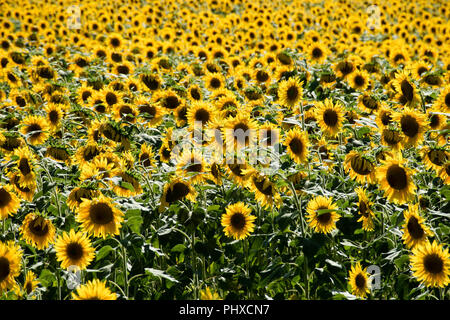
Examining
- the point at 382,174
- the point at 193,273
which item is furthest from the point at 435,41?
the point at 193,273

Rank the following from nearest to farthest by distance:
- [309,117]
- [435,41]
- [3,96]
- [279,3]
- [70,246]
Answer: [70,246] → [309,117] → [3,96] → [435,41] → [279,3]

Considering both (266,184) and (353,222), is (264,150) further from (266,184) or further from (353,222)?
(353,222)

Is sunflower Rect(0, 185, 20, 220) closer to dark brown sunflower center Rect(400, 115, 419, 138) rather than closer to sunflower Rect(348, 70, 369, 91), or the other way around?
dark brown sunflower center Rect(400, 115, 419, 138)

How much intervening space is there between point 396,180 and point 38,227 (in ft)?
7.60

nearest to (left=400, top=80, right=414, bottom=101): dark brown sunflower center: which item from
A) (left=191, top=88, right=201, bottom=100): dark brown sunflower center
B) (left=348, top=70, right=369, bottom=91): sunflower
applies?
(left=348, top=70, right=369, bottom=91): sunflower

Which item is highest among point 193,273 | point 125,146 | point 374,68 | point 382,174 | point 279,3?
point 279,3

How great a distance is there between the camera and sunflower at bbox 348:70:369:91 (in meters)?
5.63

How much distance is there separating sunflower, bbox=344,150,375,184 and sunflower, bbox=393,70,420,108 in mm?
1271

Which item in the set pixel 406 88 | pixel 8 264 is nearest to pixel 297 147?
pixel 406 88

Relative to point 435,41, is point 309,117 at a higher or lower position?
lower

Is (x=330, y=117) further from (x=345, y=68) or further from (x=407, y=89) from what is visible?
(x=345, y=68)

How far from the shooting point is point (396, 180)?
3.19 m
